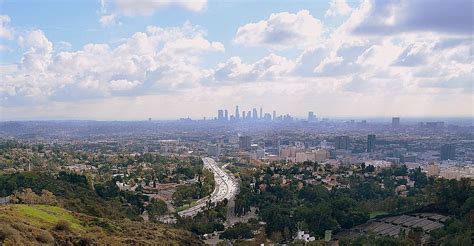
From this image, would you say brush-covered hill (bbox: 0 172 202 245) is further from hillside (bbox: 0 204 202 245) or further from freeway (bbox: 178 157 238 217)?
freeway (bbox: 178 157 238 217)

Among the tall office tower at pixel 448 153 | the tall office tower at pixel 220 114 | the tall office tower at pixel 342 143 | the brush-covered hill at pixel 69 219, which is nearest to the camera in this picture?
the brush-covered hill at pixel 69 219

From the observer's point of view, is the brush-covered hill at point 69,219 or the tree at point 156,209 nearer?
the brush-covered hill at point 69,219

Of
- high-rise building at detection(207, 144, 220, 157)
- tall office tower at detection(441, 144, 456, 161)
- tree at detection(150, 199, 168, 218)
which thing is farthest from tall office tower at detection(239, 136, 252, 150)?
tree at detection(150, 199, 168, 218)

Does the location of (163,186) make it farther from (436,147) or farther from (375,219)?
(436,147)

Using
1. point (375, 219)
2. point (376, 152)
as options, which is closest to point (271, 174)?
point (375, 219)

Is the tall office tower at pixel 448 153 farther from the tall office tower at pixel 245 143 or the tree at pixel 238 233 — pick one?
the tree at pixel 238 233

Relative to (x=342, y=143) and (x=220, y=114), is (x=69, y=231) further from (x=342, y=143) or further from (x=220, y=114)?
(x=220, y=114)

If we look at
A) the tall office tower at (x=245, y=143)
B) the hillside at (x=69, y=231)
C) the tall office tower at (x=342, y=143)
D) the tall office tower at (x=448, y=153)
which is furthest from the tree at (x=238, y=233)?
the tall office tower at (x=245, y=143)

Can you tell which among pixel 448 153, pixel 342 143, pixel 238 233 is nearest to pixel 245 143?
pixel 342 143
